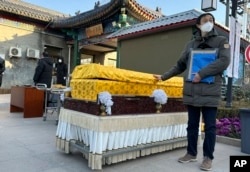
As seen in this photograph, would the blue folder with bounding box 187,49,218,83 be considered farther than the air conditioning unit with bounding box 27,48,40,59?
No

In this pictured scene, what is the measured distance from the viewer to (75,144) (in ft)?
8.59

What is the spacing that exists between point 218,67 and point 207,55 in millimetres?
209

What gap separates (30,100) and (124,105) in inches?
127

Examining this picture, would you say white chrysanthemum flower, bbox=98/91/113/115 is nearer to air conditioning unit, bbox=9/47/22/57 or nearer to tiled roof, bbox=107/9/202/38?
tiled roof, bbox=107/9/202/38

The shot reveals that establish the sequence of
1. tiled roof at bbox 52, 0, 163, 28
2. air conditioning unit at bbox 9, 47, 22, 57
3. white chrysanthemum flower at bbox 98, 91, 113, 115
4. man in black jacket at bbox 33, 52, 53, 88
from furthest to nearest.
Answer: air conditioning unit at bbox 9, 47, 22, 57 < tiled roof at bbox 52, 0, 163, 28 < man in black jacket at bbox 33, 52, 53, 88 < white chrysanthemum flower at bbox 98, 91, 113, 115

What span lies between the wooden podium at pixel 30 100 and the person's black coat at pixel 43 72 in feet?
1.60

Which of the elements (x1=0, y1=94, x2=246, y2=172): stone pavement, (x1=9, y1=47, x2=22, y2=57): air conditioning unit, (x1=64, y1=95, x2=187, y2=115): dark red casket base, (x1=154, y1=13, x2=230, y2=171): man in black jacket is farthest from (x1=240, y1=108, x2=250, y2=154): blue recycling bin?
(x1=9, y1=47, x2=22, y2=57): air conditioning unit

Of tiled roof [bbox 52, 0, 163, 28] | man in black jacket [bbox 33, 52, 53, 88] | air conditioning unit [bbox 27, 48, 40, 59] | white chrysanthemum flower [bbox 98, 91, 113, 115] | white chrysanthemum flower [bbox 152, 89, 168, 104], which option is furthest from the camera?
air conditioning unit [bbox 27, 48, 40, 59]

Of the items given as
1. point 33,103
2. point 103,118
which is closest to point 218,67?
point 103,118

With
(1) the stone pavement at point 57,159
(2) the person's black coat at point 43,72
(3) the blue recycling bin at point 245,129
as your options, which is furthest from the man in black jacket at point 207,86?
(2) the person's black coat at point 43,72

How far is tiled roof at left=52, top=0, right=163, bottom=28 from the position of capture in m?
8.12

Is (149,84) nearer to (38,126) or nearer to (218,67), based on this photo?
(218,67)

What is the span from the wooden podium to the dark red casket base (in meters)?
2.58

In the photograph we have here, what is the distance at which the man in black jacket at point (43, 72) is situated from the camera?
18.5 feet
